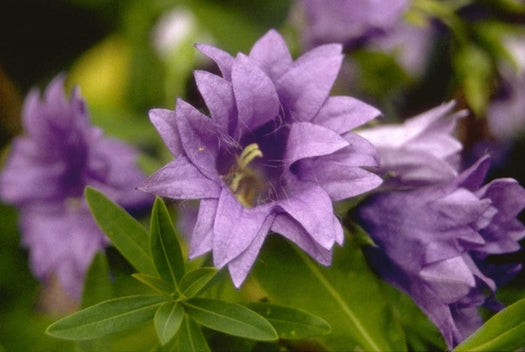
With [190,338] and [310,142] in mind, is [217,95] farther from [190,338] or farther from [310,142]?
[190,338]

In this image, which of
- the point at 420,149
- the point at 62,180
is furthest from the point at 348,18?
the point at 62,180

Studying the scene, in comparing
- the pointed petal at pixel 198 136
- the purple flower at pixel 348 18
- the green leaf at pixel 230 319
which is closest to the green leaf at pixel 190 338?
the green leaf at pixel 230 319

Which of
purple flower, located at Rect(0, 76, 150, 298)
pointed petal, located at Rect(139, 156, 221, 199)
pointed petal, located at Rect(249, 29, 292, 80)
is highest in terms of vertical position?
pointed petal, located at Rect(249, 29, 292, 80)

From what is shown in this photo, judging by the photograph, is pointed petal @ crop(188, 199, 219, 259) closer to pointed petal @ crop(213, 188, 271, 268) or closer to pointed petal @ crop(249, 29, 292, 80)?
pointed petal @ crop(213, 188, 271, 268)

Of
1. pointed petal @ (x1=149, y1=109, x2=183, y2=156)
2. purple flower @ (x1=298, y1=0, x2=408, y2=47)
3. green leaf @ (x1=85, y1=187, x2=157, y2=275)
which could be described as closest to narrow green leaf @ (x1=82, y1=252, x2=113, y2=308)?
green leaf @ (x1=85, y1=187, x2=157, y2=275)

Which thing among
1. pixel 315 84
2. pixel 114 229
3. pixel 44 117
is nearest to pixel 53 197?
pixel 44 117

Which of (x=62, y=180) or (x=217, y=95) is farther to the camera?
(x=62, y=180)
